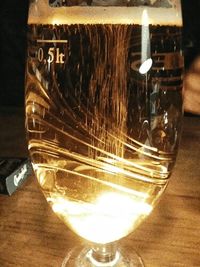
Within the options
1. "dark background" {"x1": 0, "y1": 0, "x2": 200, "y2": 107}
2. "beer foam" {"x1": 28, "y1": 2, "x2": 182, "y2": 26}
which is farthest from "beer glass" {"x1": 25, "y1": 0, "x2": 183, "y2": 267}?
"dark background" {"x1": 0, "y1": 0, "x2": 200, "y2": 107}

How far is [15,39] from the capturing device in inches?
56.5

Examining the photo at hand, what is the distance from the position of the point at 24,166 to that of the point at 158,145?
27cm

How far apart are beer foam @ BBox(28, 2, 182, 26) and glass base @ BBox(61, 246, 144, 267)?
0.72 feet

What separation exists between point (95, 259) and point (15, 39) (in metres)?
1.12

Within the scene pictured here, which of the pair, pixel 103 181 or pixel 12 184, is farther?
pixel 12 184

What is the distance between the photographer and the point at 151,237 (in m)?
0.44

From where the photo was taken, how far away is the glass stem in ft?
1.40

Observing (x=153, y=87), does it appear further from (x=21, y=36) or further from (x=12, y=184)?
(x=21, y=36)

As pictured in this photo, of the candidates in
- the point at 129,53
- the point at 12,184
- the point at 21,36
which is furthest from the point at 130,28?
the point at 21,36

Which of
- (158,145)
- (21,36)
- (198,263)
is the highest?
(21,36)

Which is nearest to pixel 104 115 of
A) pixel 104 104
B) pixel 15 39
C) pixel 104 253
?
pixel 104 104

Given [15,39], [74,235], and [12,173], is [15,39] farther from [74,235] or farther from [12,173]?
[74,235]

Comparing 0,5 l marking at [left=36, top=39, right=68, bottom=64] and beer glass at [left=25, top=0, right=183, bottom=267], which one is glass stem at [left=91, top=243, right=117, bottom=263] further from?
0,5 l marking at [left=36, top=39, right=68, bottom=64]

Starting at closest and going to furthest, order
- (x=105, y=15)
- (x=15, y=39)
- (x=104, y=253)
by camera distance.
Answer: (x=105, y=15) → (x=104, y=253) → (x=15, y=39)
